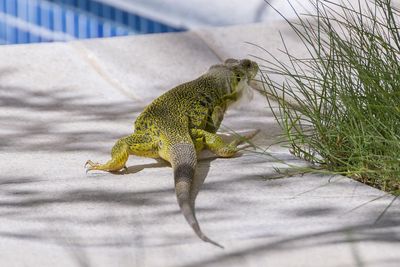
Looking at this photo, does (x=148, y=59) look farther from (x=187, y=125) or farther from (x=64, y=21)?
(x=64, y=21)

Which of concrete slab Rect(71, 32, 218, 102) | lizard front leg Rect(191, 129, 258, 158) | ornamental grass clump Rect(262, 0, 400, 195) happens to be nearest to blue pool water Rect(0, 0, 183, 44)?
concrete slab Rect(71, 32, 218, 102)

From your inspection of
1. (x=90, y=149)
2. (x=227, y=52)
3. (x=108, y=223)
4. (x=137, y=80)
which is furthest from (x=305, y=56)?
(x=108, y=223)

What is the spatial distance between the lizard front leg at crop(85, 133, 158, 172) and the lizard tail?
22 centimetres

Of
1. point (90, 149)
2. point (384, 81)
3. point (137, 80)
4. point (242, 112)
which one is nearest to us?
point (384, 81)

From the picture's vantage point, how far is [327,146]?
15.2 feet

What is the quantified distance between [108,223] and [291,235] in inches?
29.1

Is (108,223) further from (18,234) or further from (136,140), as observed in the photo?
(136,140)

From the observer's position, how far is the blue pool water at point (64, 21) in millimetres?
9703

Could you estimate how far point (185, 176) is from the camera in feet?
14.5

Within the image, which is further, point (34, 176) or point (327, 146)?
point (34, 176)

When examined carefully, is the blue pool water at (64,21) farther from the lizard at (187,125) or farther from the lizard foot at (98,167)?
the lizard foot at (98,167)

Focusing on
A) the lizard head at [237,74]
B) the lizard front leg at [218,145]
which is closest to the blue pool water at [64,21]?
the lizard head at [237,74]

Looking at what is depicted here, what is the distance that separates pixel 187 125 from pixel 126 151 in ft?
1.36

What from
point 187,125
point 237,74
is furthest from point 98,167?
point 237,74
